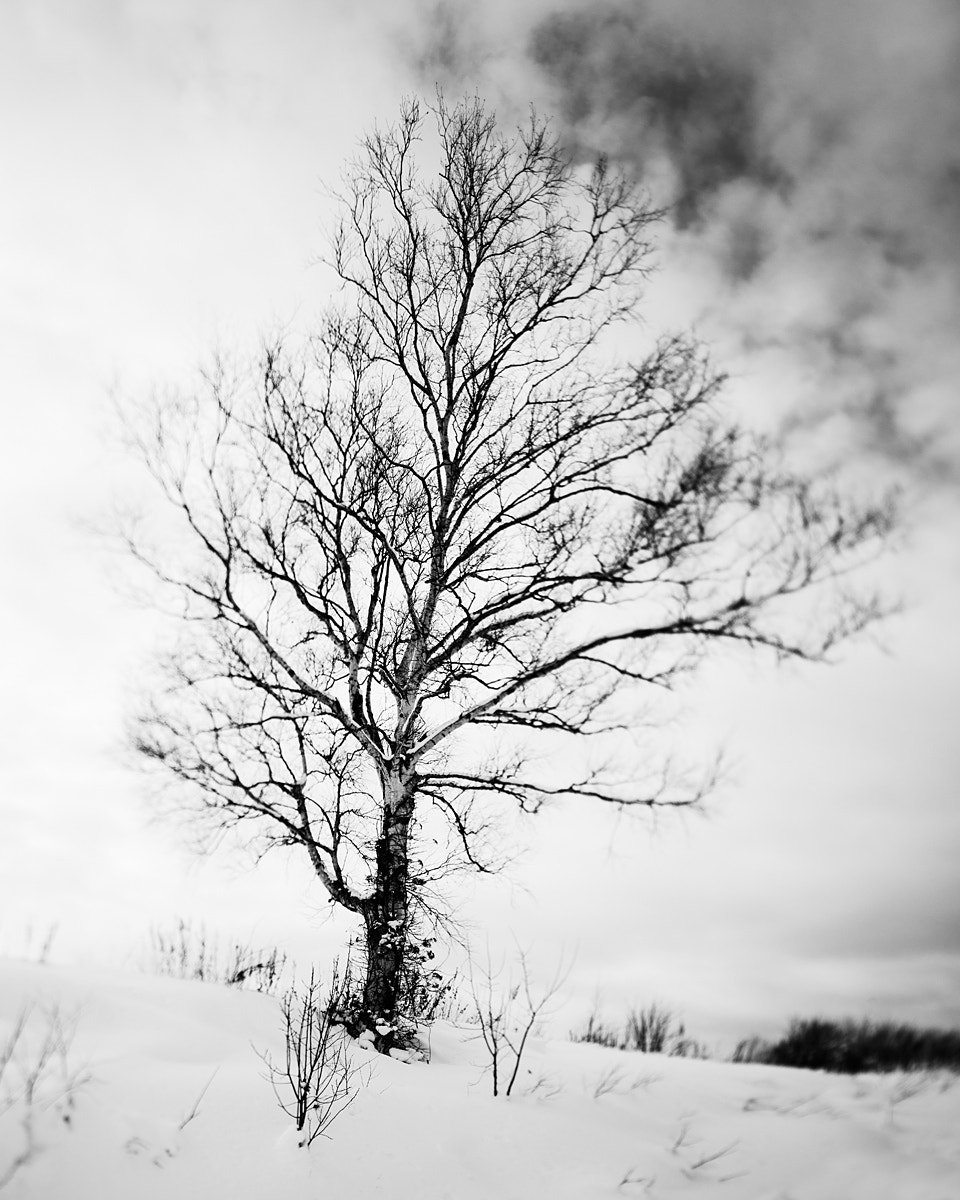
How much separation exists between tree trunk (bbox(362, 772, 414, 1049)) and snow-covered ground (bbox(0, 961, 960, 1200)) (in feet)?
1.63

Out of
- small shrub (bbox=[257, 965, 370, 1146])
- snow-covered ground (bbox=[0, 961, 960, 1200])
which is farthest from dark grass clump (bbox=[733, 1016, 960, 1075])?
small shrub (bbox=[257, 965, 370, 1146])

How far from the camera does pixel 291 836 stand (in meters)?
7.35

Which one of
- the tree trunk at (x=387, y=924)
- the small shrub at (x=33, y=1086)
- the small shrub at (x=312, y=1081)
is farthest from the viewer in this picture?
the tree trunk at (x=387, y=924)

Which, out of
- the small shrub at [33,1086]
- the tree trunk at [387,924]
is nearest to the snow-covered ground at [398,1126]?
the small shrub at [33,1086]

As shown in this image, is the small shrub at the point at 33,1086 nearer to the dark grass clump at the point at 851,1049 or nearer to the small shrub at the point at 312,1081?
the small shrub at the point at 312,1081

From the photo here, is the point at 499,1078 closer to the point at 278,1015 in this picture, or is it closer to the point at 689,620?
the point at 278,1015

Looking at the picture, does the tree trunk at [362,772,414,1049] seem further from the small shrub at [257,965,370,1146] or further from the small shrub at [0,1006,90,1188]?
the small shrub at [0,1006,90,1188]

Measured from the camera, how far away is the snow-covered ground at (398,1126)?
10.9 feet

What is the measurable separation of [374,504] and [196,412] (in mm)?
→ 2609

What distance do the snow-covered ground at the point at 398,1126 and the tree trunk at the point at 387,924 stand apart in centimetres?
50

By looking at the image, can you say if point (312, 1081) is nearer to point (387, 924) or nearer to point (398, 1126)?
point (398, 1126)

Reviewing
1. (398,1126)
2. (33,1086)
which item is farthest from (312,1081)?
(33,1086)

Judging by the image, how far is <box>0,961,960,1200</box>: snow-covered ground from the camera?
332 cm

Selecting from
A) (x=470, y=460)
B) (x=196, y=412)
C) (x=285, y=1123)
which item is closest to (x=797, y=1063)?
(x=285, y=1123)
